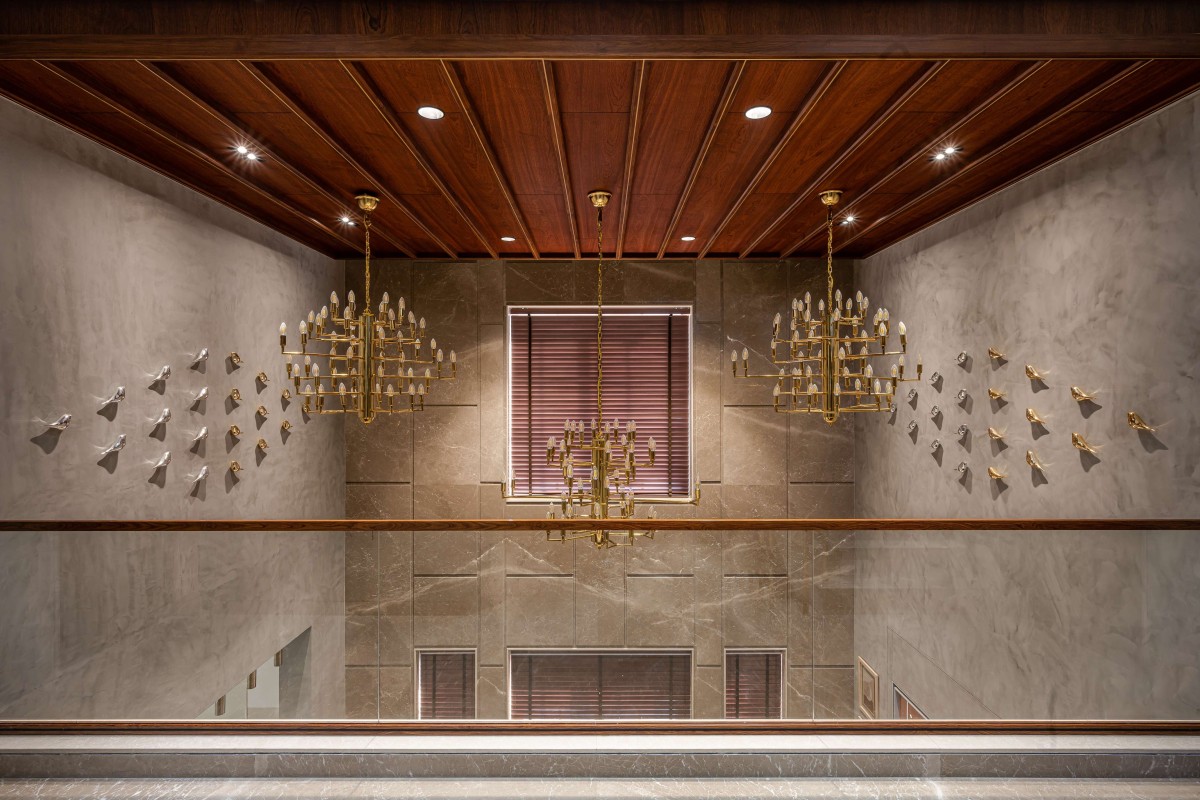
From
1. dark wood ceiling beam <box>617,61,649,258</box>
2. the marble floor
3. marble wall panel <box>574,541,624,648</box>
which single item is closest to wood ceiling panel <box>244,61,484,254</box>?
dark wood ceiling beam <box>617,61,649,258</box>

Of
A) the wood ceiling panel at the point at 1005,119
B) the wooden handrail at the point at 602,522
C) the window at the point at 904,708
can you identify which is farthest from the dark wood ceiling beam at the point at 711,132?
the window at the point at 904,708

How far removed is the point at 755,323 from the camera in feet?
17.5

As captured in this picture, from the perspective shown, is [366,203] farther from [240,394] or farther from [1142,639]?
[1142,639]

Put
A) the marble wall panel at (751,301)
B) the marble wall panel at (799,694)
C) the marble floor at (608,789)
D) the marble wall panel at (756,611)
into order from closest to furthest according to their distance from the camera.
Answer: the marble floor at (608,789)
the marble wall panel at (799,694)
the marble wall panel at (756,611)
the marble wall panel at (751,301)

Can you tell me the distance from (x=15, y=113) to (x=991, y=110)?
155 inches

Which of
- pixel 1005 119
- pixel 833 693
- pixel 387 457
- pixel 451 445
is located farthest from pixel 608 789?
pixel 387 457

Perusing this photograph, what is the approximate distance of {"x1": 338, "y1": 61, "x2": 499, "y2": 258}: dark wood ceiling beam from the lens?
238 cm

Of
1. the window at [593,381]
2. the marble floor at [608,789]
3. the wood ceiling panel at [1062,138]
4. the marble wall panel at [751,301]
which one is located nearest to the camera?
the marble floor at [608,789]

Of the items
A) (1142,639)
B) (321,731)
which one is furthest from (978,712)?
(321,731)

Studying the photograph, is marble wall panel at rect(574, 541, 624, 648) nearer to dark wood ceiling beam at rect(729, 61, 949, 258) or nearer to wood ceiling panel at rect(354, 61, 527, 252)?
wood ceiling panel at rect(354, 61, 527, 252)

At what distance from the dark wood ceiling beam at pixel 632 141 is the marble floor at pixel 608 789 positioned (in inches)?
98.2

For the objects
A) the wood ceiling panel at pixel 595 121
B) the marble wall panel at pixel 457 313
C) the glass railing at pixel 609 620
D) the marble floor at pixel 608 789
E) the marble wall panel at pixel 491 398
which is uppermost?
the wood ceiling panel at pixel 595 121

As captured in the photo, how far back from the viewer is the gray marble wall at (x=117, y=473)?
7.43ft

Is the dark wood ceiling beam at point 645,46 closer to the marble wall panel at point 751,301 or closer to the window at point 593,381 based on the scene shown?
the marble wall panel at point 751,301
